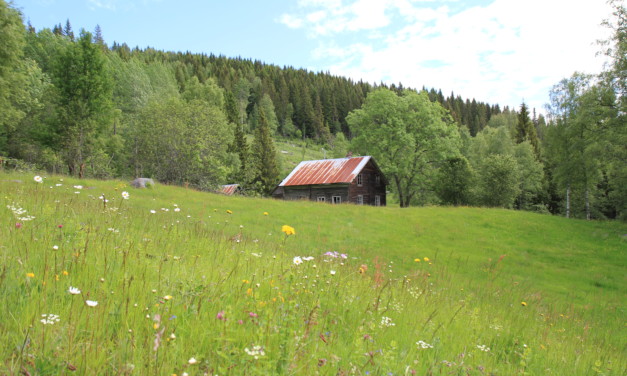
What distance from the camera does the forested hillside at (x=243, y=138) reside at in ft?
87.0

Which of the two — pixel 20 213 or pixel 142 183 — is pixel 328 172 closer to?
pixel 142 183

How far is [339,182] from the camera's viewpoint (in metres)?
38.6

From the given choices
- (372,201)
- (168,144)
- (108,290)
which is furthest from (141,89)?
(108,290)

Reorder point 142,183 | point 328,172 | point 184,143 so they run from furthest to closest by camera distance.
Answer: point 328,172
point 184,143
point 142,183

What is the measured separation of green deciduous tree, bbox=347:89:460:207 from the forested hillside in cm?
16

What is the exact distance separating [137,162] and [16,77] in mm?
15773

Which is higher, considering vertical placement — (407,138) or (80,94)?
(80,94)

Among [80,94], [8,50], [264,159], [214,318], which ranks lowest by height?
[214,318]

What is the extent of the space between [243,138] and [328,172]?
25216 mm

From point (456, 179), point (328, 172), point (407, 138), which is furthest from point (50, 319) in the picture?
point (456, 179)

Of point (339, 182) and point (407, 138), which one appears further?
point (407, 138)

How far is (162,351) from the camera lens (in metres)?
1.93

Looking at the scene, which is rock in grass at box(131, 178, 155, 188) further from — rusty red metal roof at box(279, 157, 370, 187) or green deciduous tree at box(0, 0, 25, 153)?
rusty red metal roof at box(279, 157, 370, 187)

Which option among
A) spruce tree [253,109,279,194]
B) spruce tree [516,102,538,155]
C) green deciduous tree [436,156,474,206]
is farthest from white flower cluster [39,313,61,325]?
spruce tree [516,102,538,155]
